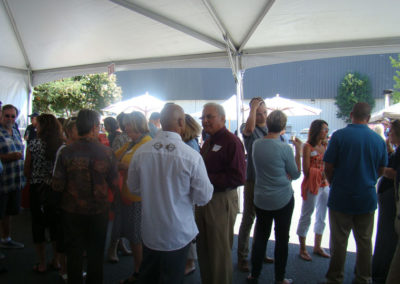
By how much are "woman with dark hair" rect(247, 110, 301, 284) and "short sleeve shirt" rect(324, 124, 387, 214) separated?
43cm

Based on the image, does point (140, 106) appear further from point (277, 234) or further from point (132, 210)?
point (277, 234)

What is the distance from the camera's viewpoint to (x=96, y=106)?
18.0 metres

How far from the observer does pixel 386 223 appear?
9.68ft

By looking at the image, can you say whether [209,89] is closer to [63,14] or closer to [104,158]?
[63,14]

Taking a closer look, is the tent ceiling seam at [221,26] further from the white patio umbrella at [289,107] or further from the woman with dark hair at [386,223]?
the white patio umbrella at [289,107]

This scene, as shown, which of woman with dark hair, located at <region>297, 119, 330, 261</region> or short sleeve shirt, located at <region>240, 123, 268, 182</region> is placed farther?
woman with dark hair, located at <region>297, 119, 330, 261</region>

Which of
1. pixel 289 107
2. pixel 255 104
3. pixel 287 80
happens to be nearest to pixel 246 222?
pixel 255 104

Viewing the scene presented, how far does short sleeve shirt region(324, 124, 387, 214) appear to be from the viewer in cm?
264

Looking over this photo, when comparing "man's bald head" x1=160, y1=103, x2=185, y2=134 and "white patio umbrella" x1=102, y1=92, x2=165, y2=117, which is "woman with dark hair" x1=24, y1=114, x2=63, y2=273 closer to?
"man's bald head" x1=160, y1=103, x2=185, y2=134

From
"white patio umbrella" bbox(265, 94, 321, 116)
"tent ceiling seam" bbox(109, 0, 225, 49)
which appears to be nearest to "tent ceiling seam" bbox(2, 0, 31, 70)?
"tent ceiling seam" bbox(109, 0, 225, 49)

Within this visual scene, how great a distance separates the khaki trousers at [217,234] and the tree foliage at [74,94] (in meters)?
14.5

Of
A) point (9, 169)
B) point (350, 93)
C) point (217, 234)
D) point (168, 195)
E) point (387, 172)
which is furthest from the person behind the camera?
point (350, 93)

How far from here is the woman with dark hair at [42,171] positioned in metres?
2.91

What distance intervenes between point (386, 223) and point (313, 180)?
86cm
